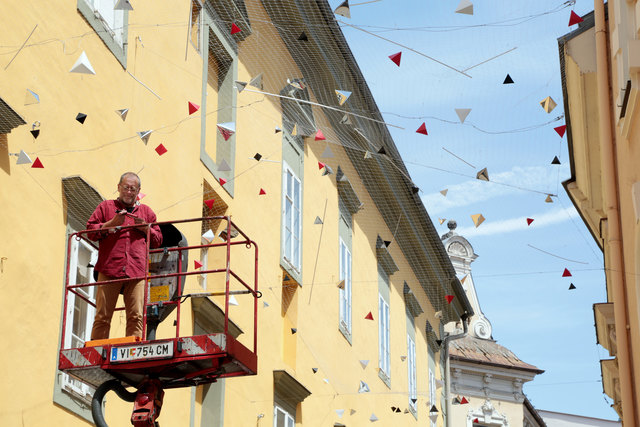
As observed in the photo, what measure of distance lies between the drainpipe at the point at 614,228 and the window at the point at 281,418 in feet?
16.4

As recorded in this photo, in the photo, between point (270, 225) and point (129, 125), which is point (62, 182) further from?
point (270, 225)

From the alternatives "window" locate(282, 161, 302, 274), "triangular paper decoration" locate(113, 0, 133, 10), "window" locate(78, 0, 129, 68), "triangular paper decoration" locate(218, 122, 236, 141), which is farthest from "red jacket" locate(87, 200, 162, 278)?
"window" locate(282, 161, 302, 274)

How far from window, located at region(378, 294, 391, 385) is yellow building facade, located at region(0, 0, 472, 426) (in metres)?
0.09

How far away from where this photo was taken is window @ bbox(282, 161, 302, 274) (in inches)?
651

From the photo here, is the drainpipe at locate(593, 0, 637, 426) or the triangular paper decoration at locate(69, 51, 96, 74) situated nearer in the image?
the triangular paper decoration at locate(69, 51, 96, 74)

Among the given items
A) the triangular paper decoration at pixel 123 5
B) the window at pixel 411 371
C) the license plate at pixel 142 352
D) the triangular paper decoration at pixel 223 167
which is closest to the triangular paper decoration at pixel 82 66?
the triangular paper decoration at pixel 123 5

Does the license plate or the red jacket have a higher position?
the red jacket

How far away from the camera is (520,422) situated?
3353cm

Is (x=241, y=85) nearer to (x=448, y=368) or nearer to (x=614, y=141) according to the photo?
(x=614, y=141)

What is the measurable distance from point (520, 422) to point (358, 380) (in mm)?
14801

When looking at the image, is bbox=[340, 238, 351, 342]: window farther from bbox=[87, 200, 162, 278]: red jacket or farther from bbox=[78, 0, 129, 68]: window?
bbox=[87, 200, 162, 278]: red jacket

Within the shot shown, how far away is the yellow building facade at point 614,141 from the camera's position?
10766mm

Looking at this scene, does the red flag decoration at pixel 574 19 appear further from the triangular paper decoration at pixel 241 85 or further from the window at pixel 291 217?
the window at pixel 291 217

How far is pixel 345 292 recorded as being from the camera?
66.1 ft
